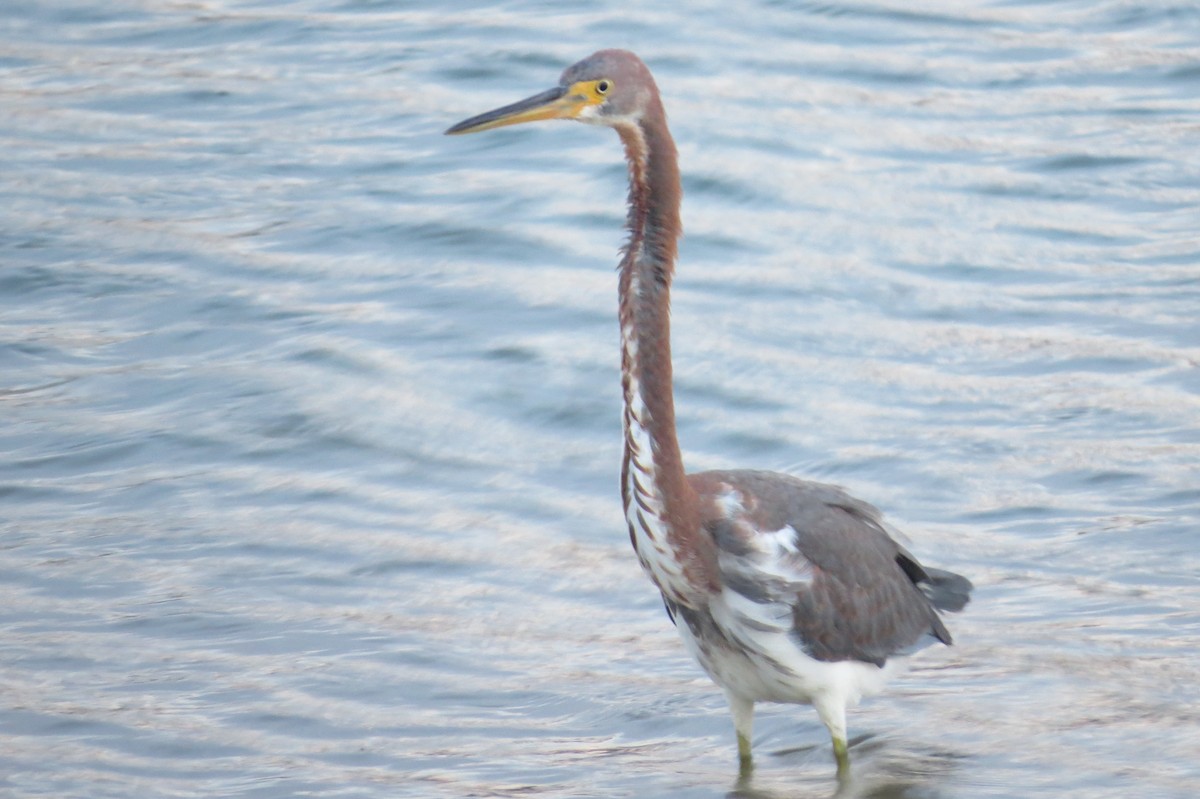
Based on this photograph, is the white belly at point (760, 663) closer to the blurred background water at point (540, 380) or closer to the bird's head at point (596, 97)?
the blurred background water at point (540, 380)

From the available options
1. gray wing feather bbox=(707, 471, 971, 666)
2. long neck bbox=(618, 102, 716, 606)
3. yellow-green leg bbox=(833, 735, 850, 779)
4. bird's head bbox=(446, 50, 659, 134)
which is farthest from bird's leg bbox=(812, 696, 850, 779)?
bird's head bbox=(446, 50, 659, 134)

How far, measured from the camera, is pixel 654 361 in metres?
5.59

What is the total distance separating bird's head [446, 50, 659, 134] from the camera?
5551mm

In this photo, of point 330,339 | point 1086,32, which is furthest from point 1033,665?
point 1086,32

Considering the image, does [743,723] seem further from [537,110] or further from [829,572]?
[537,110]

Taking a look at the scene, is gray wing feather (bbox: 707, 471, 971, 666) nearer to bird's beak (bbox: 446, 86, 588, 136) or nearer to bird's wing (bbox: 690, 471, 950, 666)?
bird's wing (bbox: 690, 471, 950, 666)

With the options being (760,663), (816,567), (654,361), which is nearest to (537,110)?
(654,361)

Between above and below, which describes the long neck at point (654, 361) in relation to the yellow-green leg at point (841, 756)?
above

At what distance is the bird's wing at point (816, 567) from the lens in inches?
224

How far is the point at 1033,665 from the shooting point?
21.7 ft

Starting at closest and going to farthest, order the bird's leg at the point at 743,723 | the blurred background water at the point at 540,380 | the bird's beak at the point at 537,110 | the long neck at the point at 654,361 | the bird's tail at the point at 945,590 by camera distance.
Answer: the long neck at the point at 654,361, the bird's beak at the point at 537,110, the bird's leg at the point at 743,723, the blurred background water at the point at 540,380, the bird's tail at the point at 945,590

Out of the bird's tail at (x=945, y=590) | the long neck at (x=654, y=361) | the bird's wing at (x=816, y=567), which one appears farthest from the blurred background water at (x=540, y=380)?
the long neck at (x=654, y=361)

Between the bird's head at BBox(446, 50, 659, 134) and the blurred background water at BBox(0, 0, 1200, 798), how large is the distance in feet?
7.12

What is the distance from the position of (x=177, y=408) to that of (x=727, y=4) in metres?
7.77
